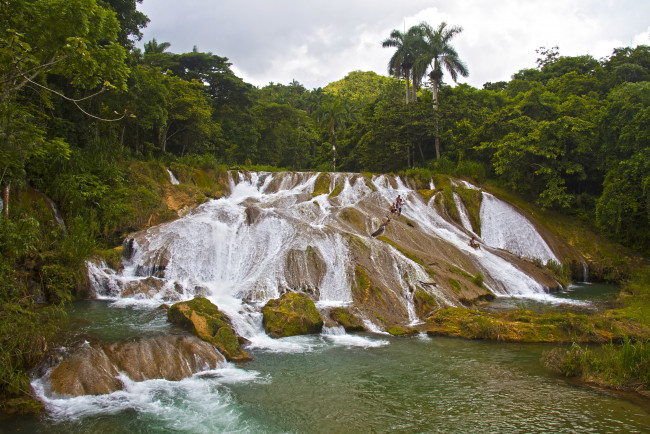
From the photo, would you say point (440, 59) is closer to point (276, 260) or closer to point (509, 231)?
point (509, 231)

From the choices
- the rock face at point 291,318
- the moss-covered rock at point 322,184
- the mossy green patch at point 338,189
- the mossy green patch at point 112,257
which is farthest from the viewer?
the moss-covered rock at point 322,184

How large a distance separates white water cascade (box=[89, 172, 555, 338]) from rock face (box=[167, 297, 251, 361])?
0.80m

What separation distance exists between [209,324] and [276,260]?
18.3 ft

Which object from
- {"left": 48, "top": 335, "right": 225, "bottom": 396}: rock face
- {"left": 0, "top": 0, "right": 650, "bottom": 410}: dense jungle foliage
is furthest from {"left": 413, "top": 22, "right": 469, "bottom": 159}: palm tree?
{"left": 48, "top": 335, "right": 225, "bottom": 396}: rock face

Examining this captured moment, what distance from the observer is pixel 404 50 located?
139 ft

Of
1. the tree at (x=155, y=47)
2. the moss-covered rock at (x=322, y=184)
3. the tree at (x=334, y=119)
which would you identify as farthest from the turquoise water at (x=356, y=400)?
the tree at (x=155, y=47)

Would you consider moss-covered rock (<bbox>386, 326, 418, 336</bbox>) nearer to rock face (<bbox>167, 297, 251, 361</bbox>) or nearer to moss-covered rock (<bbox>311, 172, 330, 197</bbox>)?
rock face (<bbox>167, 297, 251, 361</bbox>)

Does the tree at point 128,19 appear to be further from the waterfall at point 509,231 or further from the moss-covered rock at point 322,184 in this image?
the waterfall at point 509,231

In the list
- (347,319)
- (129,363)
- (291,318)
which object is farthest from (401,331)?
(129,363)

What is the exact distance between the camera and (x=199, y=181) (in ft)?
89.5

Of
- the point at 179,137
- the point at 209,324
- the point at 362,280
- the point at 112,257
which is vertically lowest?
the point at 209,324

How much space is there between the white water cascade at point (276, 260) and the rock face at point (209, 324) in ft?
2.61

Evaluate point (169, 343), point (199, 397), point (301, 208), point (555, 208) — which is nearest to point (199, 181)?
point (301, 208)

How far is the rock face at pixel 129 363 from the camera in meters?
7.30
